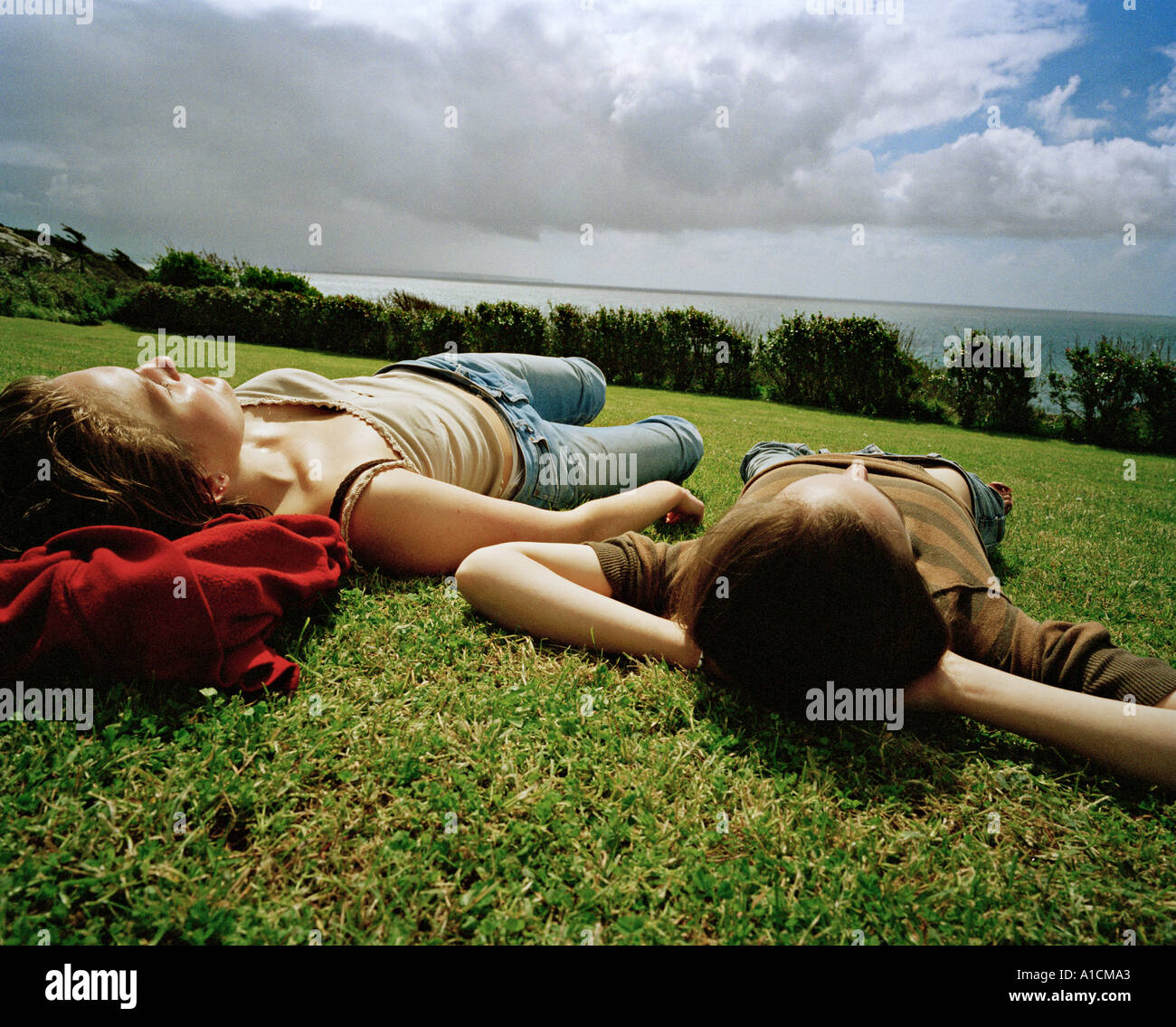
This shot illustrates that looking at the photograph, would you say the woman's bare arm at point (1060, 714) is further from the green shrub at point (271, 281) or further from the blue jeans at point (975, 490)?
the green shrub at point (271, 281)

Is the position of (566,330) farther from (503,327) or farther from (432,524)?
(432,524)

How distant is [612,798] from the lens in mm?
1670

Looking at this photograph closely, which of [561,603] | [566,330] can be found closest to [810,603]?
[561,603]

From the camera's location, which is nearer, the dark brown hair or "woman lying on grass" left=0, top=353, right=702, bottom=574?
the dark brown hair

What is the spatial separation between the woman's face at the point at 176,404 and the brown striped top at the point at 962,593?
1618mm

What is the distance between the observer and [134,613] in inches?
72.9

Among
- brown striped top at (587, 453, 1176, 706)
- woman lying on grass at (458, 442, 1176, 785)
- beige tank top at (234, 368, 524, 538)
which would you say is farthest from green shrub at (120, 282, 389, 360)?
woman lying on grass at (458, 442, 1176, 785)

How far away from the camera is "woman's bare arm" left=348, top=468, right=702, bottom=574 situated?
257 centimetres

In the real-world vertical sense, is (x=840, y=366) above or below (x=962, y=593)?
above

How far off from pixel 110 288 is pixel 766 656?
30.7 m

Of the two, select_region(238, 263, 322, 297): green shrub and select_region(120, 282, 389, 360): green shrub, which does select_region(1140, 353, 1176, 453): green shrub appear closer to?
select_region(120, 282, 389, 360): green shrub

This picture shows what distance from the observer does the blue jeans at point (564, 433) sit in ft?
11.6

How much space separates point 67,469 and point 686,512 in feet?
9.73

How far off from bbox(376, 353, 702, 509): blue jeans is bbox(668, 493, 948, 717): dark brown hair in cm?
173
